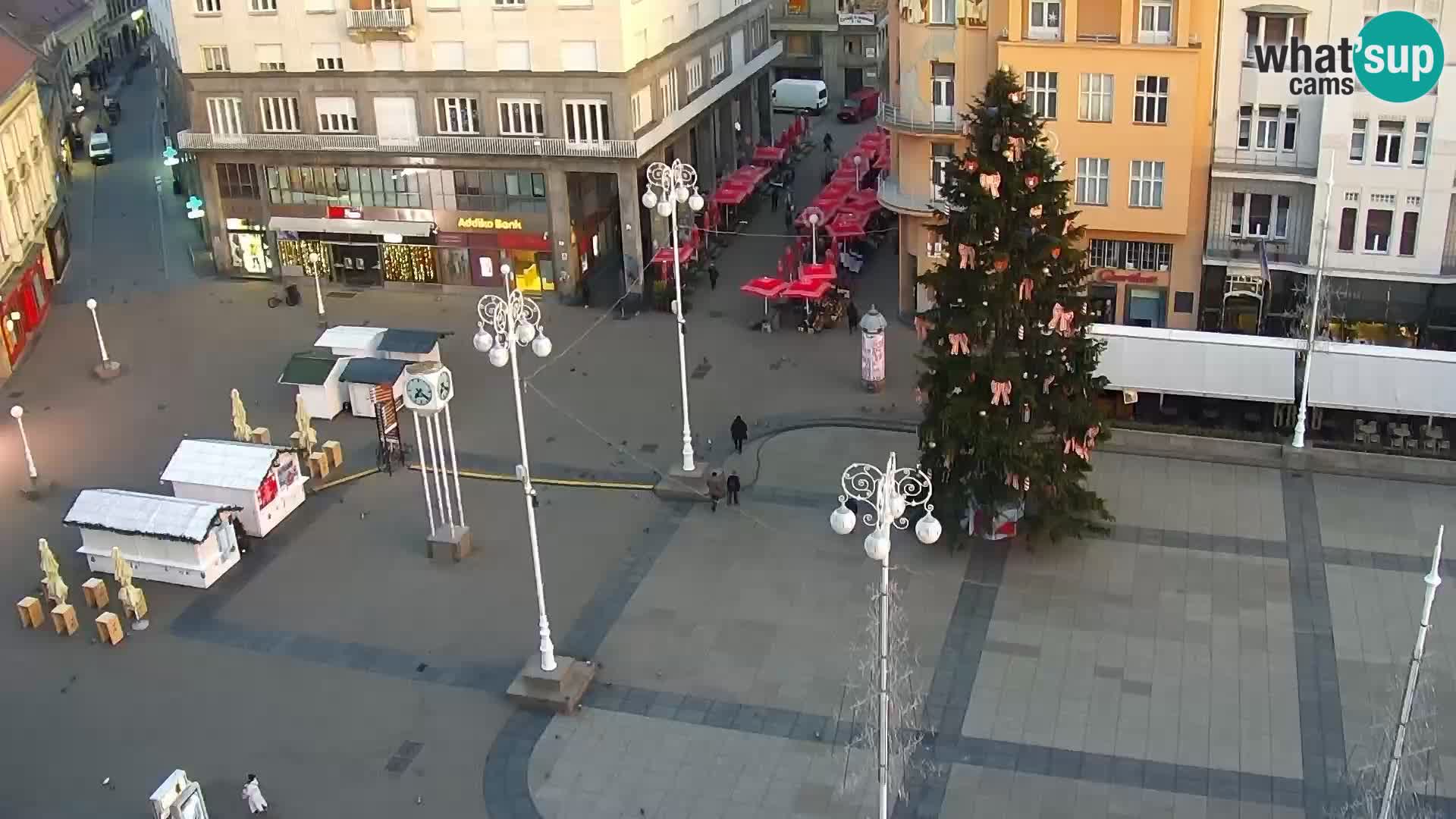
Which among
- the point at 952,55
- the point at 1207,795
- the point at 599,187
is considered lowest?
the point at 1207,795

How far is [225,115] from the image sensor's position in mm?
57250

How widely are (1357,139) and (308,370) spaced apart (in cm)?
3324

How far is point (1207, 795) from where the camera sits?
27.4 m

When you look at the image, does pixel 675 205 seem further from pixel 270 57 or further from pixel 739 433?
pixel 270 57

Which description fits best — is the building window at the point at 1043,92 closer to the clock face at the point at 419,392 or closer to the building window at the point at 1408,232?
the building window at the point at 1408,232

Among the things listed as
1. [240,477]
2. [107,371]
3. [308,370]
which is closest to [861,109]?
[308,370]

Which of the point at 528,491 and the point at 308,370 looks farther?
the point at 308,370

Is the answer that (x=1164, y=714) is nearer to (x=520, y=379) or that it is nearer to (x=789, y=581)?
(x=789, y=581)

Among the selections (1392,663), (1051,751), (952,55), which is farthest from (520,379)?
(1392,663)

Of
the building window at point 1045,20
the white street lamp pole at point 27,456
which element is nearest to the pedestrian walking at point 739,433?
the building window at point 1045,20

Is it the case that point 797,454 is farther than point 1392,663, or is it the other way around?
point 797,454

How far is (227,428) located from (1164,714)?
1201 inches

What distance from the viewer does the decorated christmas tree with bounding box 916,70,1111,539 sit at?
3294cm

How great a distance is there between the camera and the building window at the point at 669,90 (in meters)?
56.7
